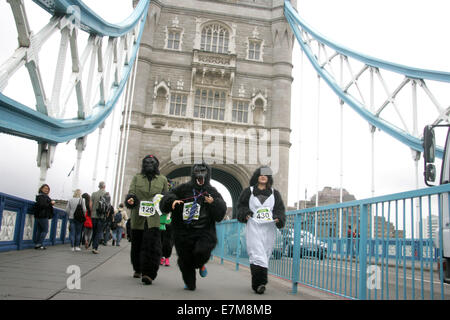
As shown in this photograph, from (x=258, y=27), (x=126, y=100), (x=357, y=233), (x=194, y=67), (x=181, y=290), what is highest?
(x=258, y=27)

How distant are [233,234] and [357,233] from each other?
4936 mm

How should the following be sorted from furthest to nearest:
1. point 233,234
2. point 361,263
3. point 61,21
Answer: point 61,21 < point 233,234 < point 361,263

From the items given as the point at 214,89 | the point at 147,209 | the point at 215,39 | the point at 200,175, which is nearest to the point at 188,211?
the point at 200,175

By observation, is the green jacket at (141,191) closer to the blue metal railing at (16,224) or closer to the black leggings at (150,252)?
the black leggings at (150,252)

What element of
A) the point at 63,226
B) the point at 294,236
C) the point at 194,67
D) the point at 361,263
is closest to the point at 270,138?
the point at 194,67

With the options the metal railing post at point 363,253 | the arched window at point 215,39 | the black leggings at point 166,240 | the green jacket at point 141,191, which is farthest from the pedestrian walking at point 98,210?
the arched window at point 215,39

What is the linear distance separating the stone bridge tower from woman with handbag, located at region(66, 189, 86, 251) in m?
10.4

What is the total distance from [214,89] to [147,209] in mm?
17807

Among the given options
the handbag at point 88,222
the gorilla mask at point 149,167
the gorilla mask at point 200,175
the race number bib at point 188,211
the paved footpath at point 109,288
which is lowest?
the paved footpath at point 109,288

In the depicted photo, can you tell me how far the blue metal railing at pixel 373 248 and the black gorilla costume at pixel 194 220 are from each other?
3.44 feet

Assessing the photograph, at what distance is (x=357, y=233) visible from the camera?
3643 millimetres

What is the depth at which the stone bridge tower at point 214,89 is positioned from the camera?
20.9 metres
